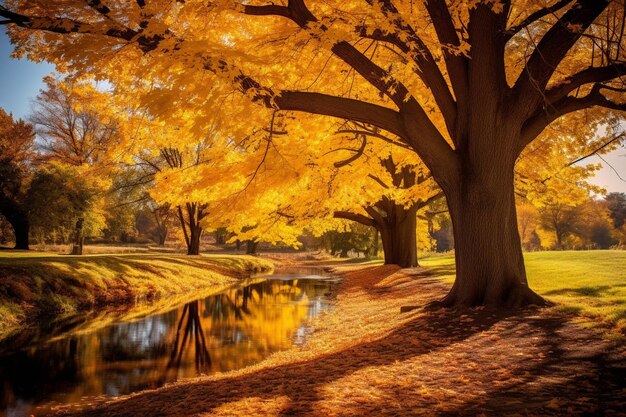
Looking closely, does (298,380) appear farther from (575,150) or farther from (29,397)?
(575,150)

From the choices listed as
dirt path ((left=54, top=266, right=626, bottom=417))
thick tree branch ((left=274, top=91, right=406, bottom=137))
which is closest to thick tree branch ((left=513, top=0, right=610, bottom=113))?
thick tree branch ((left=274, top=91, right=406, bottom=137))

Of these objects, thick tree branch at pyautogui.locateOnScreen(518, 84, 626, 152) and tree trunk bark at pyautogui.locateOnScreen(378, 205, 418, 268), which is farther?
tree trunk bark at pyautogui.locateOnScreen(378, 205, 418, 268)

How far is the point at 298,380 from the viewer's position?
18.2 feet

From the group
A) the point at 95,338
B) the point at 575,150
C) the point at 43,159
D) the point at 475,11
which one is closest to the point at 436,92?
the point at 475,11

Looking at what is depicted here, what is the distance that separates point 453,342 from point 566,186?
10.2 metres

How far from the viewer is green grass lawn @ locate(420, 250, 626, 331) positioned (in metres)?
7.58

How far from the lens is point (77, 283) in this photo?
48.7 feet

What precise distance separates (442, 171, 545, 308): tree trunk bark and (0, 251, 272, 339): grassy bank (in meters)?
10.3

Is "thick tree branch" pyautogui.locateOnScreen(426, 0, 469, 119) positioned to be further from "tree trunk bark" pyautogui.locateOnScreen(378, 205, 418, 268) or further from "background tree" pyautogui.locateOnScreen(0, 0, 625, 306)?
"tree trunk bark" pyautogui.locateOnScreen(378, 205, 418, 268)

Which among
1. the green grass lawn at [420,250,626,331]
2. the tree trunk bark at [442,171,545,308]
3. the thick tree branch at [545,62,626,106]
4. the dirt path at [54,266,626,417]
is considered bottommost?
the dirt path at [54,266,626,417]

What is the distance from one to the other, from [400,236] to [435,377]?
1772 cm

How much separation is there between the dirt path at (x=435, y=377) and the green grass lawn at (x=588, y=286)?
33.7 inches

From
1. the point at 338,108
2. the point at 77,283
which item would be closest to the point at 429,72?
the point at 338,108

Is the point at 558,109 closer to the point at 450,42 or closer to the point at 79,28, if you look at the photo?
the point at 450,42
